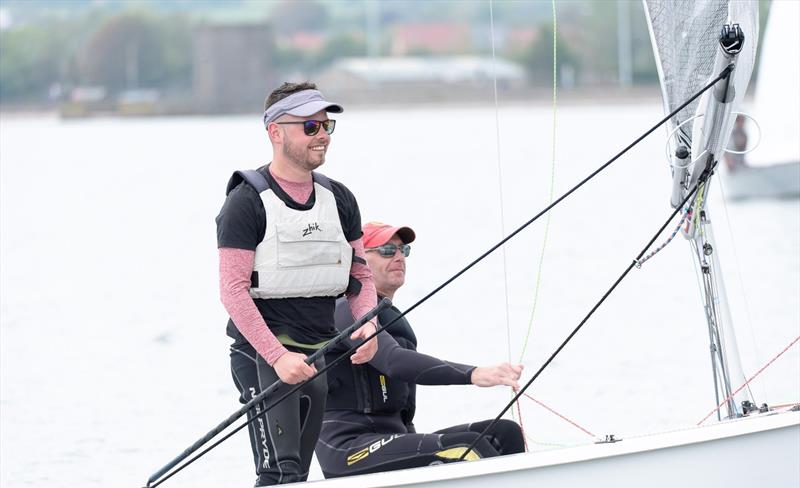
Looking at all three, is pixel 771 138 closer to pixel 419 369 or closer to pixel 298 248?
pixel 419 369

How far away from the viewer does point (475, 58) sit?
7769 cm

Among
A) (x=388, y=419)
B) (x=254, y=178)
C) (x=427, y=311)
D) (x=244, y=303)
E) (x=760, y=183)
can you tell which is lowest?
(x=388, y=419)

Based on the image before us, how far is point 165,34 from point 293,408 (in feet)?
246

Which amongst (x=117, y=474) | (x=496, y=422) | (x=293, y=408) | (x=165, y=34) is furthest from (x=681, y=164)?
(x=165, y=34)

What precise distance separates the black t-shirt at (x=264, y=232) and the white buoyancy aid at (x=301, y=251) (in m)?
0.02

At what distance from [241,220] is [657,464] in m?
1.10

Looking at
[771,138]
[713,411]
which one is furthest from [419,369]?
[771,138]

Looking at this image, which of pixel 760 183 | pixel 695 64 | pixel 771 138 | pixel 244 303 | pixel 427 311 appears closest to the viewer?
pixel 244 303

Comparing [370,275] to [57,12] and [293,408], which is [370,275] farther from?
[57,12]

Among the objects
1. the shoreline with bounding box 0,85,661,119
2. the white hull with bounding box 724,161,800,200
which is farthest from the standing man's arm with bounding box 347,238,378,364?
the shoreline with bounding box 0,85,661,119

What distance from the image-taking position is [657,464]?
10.5ft

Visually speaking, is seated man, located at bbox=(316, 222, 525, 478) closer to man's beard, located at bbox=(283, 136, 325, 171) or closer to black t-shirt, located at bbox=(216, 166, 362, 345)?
black t-shirt, located at bbox=(216, 166, 362, 345)

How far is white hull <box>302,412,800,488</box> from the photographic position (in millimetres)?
3156

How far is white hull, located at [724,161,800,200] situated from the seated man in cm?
1399
